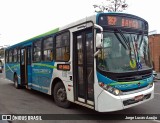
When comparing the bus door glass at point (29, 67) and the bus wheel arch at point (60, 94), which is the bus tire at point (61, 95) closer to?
the bus wheel arch at point (60, 94)

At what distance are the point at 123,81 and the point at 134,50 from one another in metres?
1.00

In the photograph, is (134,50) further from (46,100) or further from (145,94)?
(46,100)

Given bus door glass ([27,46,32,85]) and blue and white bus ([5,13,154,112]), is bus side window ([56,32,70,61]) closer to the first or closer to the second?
blue and white bus ([5,13,154,112])

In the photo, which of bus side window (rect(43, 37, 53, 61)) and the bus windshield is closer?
the bus windshield

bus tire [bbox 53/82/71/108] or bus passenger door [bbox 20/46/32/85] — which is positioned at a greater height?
bus passenger door [bbox 20/46/32/85]

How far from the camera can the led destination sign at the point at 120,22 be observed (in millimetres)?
6070

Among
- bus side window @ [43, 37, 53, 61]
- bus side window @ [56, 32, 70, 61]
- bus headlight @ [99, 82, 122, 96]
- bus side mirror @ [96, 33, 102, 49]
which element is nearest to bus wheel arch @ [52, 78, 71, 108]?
bus side window @ [56, 32, 70, 61]

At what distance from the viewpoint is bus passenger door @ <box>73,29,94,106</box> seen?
6332 mm

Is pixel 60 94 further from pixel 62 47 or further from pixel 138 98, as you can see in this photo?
pixel 138 98

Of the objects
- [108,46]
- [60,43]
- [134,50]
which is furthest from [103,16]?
[60,43]

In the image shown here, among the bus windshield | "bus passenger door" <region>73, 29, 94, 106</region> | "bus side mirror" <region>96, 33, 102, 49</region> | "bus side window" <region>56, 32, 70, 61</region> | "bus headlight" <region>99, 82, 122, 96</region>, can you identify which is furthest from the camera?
"bus side window" <region>56, 32, 70, 61</region>

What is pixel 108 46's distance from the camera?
600 centimetres

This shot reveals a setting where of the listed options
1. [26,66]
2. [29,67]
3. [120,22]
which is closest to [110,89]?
[120,22]

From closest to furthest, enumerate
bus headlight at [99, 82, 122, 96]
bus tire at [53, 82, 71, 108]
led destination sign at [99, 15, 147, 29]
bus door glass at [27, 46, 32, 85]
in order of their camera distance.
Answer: bus headlight at [99, 82, 122, 96] < led destination sign at [99, 15, 147, 29] < bus tire at [53, 82, 71, 108] < bus door glass at [27, 46, 32, 85]
